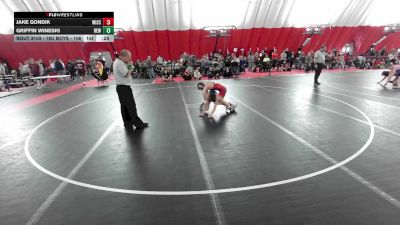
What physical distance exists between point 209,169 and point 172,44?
22.2 metres

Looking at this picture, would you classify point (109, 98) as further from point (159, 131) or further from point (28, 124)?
point (159, 131)

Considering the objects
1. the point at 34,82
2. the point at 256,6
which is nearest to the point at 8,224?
the point at 34,82

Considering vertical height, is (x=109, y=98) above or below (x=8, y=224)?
above

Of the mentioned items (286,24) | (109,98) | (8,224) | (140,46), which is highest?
(286,24)

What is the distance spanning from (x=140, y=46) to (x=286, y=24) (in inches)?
504

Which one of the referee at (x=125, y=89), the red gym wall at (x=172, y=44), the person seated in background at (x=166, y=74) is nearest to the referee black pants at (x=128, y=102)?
the referee at (x=125, y=89)

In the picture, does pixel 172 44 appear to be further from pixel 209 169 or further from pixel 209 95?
pixel 209 169

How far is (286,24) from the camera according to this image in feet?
83.5

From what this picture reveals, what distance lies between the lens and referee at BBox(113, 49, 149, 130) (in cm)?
654

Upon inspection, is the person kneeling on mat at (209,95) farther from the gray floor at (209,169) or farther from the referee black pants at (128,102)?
the referee black pants at (128,102)

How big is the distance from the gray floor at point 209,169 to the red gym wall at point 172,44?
694 inches

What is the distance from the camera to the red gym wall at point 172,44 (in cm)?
2427
